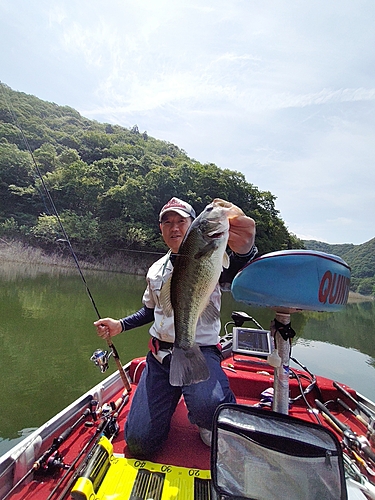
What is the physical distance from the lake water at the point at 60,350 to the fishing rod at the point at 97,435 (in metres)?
1.90

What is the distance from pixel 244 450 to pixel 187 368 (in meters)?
0.52

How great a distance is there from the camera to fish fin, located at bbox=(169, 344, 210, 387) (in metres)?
1.85

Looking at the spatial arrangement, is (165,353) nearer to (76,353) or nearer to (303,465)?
(303,465)

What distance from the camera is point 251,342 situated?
11.8 feet

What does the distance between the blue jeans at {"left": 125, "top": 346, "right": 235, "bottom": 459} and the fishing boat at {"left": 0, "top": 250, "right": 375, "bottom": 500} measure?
106 mm

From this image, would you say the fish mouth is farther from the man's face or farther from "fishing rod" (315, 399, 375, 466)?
"fishing rod" (315, 399, 375, 466)

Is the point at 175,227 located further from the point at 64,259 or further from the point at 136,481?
the point at 64,259

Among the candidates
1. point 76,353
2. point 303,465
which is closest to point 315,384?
point 303,465

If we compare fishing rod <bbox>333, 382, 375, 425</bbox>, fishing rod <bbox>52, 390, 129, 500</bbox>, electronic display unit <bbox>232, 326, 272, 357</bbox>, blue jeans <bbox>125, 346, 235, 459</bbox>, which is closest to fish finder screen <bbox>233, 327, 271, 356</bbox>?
electronic display unit <bbox>232, 326, 272, 357</bbox>

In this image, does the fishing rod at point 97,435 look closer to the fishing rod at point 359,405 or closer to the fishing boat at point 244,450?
the fishing boat at point 244,450

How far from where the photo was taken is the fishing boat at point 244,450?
1.43 m

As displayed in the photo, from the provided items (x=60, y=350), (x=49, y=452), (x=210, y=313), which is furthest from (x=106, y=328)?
(x=60, y=350)

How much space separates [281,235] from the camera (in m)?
37.2

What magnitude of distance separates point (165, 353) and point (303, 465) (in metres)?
1.32
